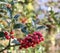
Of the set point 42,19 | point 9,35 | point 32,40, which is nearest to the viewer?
point 32,40

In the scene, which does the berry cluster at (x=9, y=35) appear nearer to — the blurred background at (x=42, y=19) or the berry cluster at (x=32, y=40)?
the berry cluster at (x=32, y=40)

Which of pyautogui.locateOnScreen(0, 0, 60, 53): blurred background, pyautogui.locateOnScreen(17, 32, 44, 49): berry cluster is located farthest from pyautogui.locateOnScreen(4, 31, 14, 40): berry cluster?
pyautogui.locateOnScreen(0, 0, 60, 53): blurred background

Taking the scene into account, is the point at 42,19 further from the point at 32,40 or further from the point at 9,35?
the point at 32,40

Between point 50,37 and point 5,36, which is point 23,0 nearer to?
point 50,37

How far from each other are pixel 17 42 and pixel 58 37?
285cm

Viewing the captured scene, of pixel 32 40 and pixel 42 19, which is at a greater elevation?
pixel 32 40

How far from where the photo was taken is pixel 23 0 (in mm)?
3646

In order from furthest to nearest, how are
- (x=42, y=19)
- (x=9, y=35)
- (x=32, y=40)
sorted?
1. (x=42, y=19)
2. (x=9, y=35)
3. (x=32, y=40)

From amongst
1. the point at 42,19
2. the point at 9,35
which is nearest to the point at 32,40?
the point at 9,35

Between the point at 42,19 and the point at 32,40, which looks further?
the point at 42,19

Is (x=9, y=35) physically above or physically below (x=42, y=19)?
above

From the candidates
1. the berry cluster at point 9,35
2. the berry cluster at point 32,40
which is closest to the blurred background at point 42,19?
the berry cluster at point 9,35

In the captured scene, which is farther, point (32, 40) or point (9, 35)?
point (9, 35)

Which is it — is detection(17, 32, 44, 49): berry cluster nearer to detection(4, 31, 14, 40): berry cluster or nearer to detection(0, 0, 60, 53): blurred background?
detection(4, 31, 14, 40): berry cluster
